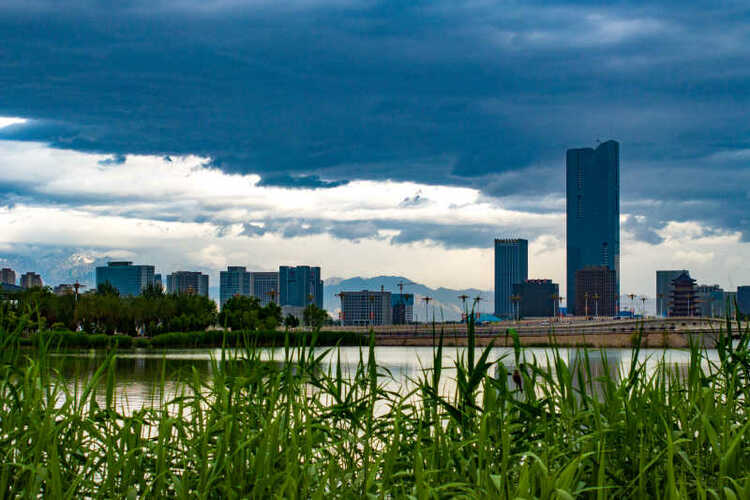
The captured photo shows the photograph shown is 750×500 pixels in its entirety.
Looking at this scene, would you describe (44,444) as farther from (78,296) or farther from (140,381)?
(78,296)

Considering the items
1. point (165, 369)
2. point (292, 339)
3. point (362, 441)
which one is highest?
point (362, 441)

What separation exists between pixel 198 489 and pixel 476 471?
6.79ft

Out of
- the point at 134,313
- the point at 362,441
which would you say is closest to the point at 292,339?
the point at 362,441

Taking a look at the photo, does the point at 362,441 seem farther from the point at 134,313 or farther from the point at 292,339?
the point at 134,313

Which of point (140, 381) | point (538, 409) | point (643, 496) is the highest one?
point (538, 409)

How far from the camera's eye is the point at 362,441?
770cm

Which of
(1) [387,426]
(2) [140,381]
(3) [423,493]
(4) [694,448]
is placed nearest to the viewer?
(3) [423,493]

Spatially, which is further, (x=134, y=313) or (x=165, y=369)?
(x=134, y=313)

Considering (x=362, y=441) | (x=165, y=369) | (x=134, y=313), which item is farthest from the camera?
(x=134, y=313)

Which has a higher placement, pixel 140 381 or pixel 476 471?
pixel 476 471

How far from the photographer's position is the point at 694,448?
709 centimetres

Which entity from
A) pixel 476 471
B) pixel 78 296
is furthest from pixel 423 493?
pixel 78 296

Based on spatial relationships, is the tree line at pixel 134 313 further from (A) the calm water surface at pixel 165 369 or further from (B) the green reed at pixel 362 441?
(B) the green reed at pixel 362 441

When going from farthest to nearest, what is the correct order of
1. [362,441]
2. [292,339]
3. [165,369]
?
[292,339] → [165,369] → [362,441]
